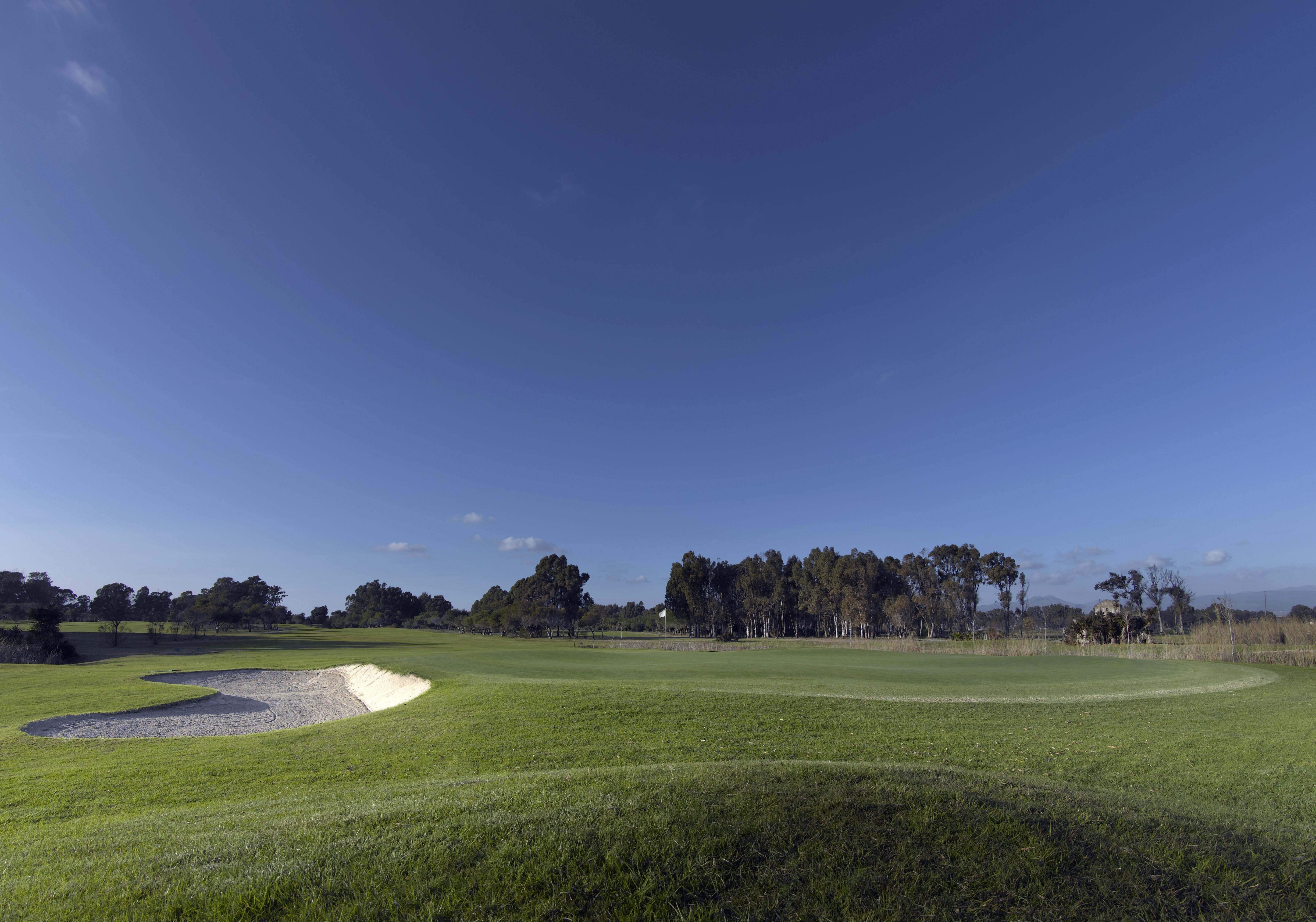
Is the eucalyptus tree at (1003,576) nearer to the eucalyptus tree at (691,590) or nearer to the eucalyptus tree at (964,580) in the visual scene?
the eucalyptus tree at (964,580)

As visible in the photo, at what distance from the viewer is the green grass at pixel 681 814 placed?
424 cm

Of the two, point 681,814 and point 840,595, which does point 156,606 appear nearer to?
point 840,595

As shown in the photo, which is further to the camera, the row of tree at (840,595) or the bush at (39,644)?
the row of tree at (840,595)

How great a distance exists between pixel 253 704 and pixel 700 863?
27403mm

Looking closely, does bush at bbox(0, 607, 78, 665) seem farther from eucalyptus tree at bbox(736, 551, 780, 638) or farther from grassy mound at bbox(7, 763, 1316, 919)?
eucalyptus tree at bbox(736, 551, 780, 638)

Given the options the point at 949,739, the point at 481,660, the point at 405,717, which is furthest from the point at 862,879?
the point at 481,660

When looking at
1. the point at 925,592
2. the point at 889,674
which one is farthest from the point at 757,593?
the point at 889,674

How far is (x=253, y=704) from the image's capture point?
2494 cm

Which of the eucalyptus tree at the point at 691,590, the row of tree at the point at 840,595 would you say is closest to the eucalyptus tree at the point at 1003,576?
the row of tree at the point at 840,595

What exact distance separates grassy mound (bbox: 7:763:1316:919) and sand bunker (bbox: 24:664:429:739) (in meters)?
12.0

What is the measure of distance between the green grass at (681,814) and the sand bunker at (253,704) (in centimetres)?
203

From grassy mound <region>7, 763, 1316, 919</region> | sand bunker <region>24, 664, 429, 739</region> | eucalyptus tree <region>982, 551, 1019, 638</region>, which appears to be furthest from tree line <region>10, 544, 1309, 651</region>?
grassy mound <region>7, 763, 1316, 919</region>

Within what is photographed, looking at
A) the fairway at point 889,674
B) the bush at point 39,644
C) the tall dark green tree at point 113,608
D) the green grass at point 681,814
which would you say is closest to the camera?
the green grass at point 681,814

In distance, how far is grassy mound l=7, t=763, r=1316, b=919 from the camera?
13.5 feet
